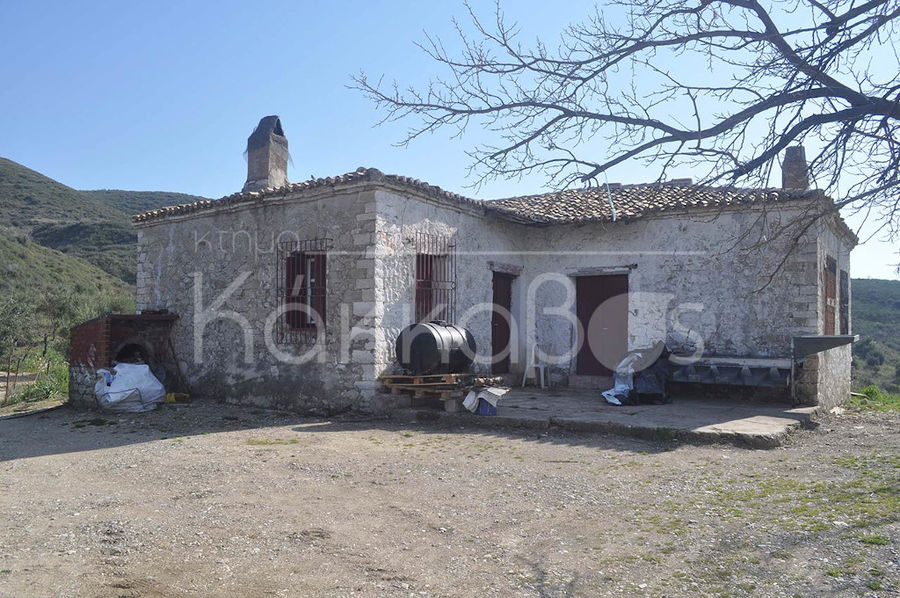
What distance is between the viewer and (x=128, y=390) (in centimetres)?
953

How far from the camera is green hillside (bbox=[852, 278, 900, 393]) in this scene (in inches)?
898

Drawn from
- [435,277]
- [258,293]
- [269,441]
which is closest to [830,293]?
[435,277]

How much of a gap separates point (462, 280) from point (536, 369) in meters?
2.63

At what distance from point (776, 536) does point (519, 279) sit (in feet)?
28.5

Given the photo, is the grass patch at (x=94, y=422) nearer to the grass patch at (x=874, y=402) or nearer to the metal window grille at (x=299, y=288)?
the metal window grille at (x=299, y=288)

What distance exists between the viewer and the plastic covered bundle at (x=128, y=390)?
944 cm

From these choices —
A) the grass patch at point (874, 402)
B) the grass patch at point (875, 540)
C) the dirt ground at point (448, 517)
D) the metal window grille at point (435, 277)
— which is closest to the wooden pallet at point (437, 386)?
the dirt ground at point (448, 517)

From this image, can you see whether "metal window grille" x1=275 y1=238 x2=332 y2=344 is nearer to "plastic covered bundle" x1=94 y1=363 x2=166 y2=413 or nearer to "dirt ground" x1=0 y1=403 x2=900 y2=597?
"plastic covered bundle" x1=94 y1=363 x2=166 y2=413

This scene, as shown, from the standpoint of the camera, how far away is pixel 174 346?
1136 centimetres

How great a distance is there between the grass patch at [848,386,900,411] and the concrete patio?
3.08m

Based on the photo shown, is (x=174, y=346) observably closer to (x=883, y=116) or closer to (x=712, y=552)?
(x=712, y=552)

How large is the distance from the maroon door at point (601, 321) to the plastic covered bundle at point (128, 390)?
735 centimetres

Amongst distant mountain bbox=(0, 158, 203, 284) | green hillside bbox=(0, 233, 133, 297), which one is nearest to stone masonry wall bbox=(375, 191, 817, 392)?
green hillside bbox=(0, 233, 133, 297)

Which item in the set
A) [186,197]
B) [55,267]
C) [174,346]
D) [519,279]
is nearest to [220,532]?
[174,346]
